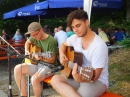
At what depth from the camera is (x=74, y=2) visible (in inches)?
283

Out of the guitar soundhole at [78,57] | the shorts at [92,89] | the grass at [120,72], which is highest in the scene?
the guitar soundhole at [78,57]

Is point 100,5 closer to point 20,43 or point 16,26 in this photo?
point 20,43

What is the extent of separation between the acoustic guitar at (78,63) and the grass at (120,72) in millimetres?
1818

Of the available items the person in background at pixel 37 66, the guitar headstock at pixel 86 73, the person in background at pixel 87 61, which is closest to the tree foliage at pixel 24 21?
the person in background at pixel 37 66

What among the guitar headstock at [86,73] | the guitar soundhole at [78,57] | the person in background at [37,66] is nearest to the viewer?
the guitar headstock at [86,73]

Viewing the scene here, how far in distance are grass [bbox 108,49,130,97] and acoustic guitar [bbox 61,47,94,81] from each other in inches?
71.6

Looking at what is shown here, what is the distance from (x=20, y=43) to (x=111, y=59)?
330 centimetres

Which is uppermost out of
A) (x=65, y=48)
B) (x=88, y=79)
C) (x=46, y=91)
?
(x=65, y=48)

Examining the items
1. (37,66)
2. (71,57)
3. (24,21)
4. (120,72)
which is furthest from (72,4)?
(24,21)

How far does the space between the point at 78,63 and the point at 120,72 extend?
334cm

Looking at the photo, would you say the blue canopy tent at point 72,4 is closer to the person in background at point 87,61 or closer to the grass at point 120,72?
the grass at point 120,72

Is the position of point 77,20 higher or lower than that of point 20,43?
higher

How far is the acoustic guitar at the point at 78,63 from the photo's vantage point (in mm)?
2338

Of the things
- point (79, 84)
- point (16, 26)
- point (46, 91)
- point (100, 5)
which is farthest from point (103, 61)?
point (16, 26)
